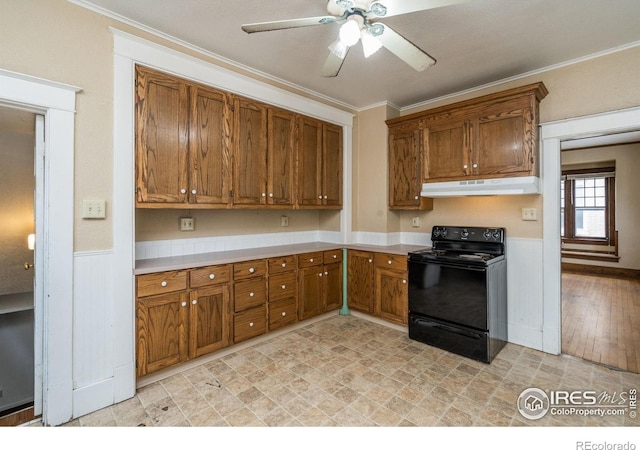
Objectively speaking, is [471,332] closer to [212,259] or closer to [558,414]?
[558,414]

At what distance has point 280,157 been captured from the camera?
126 inches

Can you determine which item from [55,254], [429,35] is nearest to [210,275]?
[55,254]

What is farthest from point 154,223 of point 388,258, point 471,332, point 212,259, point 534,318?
point 534,318

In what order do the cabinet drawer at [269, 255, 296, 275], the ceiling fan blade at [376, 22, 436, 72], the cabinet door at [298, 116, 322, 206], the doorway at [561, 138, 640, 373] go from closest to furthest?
the ceiling fan blade at [376, 22, 436, 72] → the cabinet drawer at [269, 255, 296, 275] → the cabinet door at [298, 116, 322, 206] → the doorway at [561, 138, 640, 373]

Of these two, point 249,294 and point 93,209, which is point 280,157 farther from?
point 93,209

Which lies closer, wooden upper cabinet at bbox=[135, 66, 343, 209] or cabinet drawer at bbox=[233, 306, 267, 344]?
wooden upper cabinet at bbox=[135, 66, 343, 209]

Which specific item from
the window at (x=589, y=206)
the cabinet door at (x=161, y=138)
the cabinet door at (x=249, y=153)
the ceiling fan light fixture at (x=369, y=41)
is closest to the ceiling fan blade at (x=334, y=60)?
the ceiling fan light fixture at (x=369, y=41)

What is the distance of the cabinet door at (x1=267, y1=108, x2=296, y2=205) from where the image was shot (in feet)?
10.2

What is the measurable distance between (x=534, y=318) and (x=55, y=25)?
4342 millimetres

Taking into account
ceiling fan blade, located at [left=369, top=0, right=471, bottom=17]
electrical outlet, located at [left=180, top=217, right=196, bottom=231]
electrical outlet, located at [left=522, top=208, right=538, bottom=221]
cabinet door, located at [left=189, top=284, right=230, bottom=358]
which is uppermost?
ceiling fan blade, located at [left=369, top=0, right=471, bottom=17]

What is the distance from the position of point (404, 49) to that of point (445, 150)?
5.40 ft

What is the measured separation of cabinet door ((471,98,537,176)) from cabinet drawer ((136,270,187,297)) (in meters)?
2.82

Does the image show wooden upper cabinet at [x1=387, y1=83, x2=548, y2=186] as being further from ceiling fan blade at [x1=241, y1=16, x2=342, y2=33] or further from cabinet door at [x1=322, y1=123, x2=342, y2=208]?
ceiling fan blade at [x1=241, y1=16, x2=342, y2=33]
